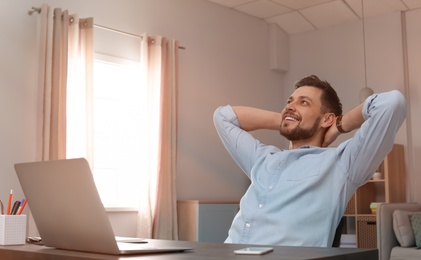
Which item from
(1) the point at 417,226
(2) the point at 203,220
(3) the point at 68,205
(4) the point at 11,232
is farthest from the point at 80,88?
(3) the point at 68,205

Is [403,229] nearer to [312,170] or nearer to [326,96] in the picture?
[326,96]

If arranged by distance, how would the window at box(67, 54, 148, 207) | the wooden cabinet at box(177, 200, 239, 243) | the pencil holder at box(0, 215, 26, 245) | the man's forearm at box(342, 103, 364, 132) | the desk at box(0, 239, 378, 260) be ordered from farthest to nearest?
the wooden cabinet at box(177, 200, 239, 243) → the window at box(67, 54, 148, 207) → the man's forearm at box(342, 103, 364, 132) → the pencil holder at box(0, 215, 26, 245) → the desk at box(0, 239, 378, 260)

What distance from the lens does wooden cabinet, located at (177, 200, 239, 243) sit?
5.08m

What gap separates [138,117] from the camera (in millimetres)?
5031

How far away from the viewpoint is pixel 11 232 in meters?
1.42

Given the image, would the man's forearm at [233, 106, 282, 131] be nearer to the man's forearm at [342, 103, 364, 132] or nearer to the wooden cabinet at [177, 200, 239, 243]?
the man's forearm at [342, 103, 364, 132]

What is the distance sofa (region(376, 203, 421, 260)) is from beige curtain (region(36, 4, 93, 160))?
2832 mm

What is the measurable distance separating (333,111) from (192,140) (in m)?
3.69

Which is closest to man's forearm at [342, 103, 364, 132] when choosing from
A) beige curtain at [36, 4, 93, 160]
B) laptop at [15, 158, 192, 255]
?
laptop at [15, 158, 192, 255]

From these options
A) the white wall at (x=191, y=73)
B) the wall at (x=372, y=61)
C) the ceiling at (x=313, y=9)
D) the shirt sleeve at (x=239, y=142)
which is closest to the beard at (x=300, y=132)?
the shirt sleeve at (x=239, y=142)

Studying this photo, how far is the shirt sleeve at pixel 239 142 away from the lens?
2000mm

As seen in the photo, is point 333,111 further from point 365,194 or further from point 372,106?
point 365,194

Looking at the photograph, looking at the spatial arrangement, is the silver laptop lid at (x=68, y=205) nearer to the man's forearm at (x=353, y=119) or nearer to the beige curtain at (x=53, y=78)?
the man's forearm at (x=353, y=119)

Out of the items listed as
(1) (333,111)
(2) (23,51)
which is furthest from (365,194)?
(1) (333,111)
